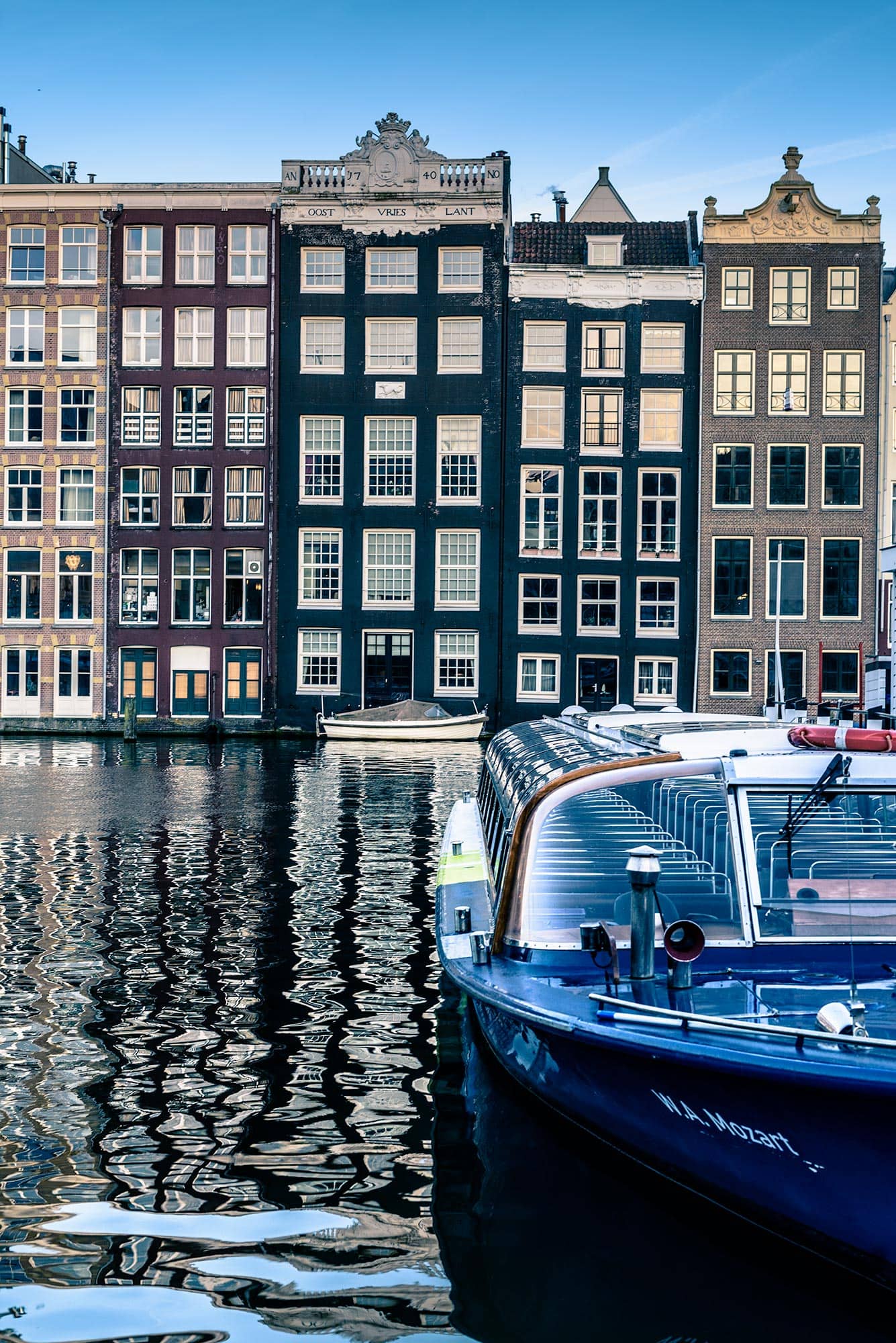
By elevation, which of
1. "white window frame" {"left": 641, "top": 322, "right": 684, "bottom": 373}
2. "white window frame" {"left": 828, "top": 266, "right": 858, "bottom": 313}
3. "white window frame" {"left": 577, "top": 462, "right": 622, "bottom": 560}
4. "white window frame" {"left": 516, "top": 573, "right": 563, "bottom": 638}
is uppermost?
"white window frame" {"left": 828, "top": 266, "right": 858, "bottom": 313}

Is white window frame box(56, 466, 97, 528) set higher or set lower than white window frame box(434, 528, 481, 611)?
higher

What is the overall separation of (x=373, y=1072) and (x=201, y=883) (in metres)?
8.16

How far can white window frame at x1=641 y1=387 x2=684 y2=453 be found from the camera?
5272cm

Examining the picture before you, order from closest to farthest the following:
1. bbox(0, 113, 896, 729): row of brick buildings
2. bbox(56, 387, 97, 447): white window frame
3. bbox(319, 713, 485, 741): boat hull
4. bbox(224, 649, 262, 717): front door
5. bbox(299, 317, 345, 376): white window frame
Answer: bbox(319, 713, 485, 741): boat hull
bbox(0, 113, 896, 729): row of brick buildings
bbox(224, 649, 262, 717): front door
bbox(299, 317, 345, 376): white window frame
bbox(56, 387, 97, 447): white window frame

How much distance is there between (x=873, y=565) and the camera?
51938 millimetres

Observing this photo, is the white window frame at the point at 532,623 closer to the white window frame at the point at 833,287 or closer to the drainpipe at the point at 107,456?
the white window frame at the point at 833,287

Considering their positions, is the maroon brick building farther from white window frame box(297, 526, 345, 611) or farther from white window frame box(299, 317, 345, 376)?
white window frame box(299, 317, 345, 376)

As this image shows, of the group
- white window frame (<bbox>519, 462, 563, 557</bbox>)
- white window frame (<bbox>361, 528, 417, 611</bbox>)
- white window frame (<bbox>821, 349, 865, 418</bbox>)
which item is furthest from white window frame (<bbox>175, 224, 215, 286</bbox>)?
white window frame (<bbox>821, 349, 865, 418</bbox>)

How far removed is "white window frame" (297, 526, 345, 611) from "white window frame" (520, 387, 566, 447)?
8.47 m

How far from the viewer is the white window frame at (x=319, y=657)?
53.1m

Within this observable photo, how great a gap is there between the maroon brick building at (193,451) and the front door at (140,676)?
6 cm

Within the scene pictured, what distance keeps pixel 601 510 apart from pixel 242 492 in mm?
14642

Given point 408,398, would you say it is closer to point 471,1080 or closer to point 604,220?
point 604,220

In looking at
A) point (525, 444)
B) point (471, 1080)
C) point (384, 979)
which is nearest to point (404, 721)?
point (525, 444)
